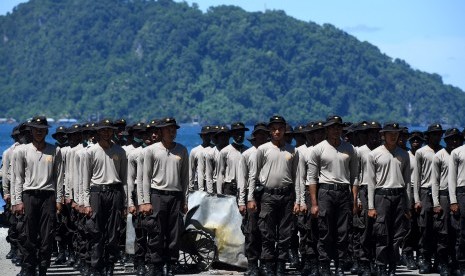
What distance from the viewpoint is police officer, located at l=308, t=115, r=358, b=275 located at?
61.5ft

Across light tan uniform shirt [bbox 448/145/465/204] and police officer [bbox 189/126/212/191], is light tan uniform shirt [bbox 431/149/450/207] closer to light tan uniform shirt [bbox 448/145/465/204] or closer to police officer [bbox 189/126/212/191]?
light tan uniform shirt [bbox 448/145/465/204]

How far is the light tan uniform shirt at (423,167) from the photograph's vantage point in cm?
2086

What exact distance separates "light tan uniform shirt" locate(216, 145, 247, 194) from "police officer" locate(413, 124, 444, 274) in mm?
3535

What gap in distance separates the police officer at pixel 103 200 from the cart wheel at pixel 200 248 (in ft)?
6.23

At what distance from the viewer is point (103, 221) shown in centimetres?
1864

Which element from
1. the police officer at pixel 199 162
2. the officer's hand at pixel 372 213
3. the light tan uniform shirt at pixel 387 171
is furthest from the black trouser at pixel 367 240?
the police officer at pixel 199 162

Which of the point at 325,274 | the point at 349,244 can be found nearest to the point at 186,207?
the point at 325,274

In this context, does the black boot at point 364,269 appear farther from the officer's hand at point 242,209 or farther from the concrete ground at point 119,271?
the officer's hand at point 242,209

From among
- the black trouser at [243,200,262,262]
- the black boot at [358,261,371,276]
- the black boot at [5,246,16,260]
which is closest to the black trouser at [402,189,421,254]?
the black boot at [358,261,371,276]

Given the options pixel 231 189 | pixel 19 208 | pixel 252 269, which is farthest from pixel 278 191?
pixel 231 189

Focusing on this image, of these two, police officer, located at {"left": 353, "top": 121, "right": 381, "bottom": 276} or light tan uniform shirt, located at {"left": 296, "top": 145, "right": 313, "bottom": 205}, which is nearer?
light tan uniform shirt, located at {"left": 296, "top": 145, "right": 313, "bottom": 205}

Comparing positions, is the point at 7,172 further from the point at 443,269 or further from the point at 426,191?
the point at 443,269

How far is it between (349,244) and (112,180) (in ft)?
14.9

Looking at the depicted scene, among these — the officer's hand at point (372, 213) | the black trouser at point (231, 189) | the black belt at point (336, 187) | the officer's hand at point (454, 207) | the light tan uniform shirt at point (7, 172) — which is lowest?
the officer's hand at point (372, 213)
